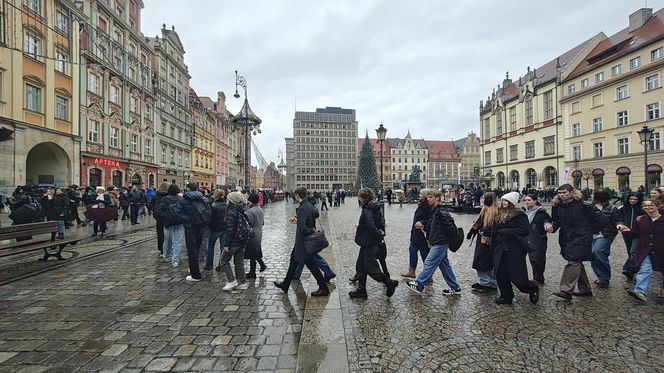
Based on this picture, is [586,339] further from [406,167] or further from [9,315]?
[406,167]

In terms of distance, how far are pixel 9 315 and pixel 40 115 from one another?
2295 cm

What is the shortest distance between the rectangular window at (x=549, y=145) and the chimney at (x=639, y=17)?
14767 mm

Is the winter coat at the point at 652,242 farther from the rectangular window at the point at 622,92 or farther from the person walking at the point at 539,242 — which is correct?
the rectangular window at the point at 622,92

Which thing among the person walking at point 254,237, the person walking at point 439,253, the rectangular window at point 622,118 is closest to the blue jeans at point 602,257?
the person walking at point 439,253

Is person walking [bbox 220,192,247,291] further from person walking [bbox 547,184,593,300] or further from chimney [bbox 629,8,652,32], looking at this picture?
chimney [bbox 629,8,652,32]

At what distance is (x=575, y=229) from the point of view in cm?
510

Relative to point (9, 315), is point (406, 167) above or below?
above

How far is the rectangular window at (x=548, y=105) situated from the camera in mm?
47250

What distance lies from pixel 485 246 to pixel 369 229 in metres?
1.98

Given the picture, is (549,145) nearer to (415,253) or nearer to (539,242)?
(539,242)

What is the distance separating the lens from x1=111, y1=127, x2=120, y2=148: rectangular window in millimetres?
29219

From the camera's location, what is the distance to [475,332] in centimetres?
391

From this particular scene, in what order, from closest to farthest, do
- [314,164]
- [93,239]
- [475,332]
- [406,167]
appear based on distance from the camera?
1. [475,332]
2. [93,239]
3. [406,167]
4. [314,164]

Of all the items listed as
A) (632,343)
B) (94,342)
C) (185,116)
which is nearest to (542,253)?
(632,343)
